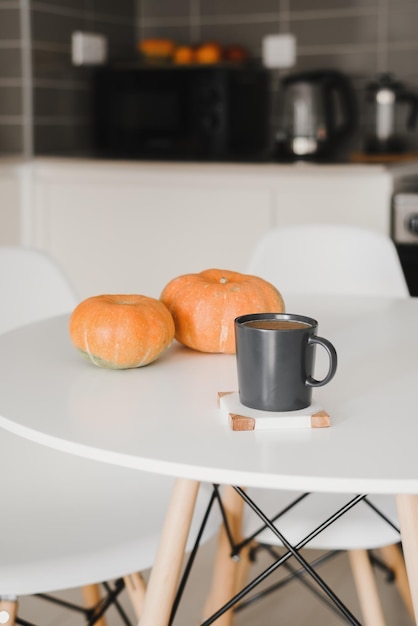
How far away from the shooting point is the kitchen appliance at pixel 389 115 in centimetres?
304

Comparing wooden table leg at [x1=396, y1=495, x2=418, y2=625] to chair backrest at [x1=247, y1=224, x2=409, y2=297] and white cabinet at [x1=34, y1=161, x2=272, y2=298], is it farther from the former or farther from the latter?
white cabinet at [x1=34, y1=161, x2=272, y2=298]

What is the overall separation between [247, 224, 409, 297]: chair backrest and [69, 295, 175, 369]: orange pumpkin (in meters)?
0.88

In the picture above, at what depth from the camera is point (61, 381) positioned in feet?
3.49

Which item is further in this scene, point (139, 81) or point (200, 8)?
point (200, 8)

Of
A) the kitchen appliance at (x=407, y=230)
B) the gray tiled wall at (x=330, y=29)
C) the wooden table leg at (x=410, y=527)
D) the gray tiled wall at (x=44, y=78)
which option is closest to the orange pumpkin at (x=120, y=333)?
the wooden table leg at (x=410, y=527)

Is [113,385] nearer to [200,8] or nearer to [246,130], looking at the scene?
[246,130]

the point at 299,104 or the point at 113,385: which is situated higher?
the point at 299,104

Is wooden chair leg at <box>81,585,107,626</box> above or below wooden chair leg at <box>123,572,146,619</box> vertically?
below

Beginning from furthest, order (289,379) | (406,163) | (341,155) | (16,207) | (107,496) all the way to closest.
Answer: (341,155)
(16,207)
(406,163)
(107,496)
(289,379)

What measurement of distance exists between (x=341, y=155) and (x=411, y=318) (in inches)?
81.6

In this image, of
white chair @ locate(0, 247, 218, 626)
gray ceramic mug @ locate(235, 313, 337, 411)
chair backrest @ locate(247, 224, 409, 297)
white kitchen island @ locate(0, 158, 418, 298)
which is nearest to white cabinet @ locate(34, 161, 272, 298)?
white kitchen island @ locate(0, 158, 418, 298)

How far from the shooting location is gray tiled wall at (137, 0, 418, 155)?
3.27 m

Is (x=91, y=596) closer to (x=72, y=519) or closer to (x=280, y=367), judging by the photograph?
(x=72, y=519)

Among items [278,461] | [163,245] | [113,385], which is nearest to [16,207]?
[163,245]
